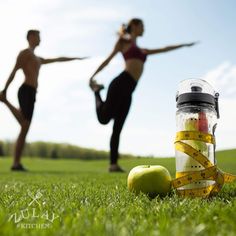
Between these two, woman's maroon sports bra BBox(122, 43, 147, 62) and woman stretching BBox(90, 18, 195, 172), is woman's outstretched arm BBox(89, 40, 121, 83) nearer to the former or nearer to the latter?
woman stretching BBox(90, 18, 195, 172)

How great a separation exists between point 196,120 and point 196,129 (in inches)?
2.7

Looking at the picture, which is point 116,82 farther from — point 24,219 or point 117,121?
point 24,219

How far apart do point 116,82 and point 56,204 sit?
6077mm

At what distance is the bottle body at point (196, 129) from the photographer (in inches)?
125

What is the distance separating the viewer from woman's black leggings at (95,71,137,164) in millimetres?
8672

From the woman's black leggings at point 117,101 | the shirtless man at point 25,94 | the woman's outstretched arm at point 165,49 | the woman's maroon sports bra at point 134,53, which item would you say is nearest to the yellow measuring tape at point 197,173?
the woman's black leggings at point 117,101

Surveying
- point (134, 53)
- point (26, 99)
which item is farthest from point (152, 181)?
point (26, 99)

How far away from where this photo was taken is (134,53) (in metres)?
9.05

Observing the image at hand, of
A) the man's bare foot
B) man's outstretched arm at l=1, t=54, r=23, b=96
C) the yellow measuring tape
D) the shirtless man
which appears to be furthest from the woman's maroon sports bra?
the yellow measuring tape

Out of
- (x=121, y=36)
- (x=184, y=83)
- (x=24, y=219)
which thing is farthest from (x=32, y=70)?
(x=24, y=219)

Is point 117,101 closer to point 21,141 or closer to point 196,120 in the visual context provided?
point 21,141

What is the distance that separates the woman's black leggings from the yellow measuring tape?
17.9ft

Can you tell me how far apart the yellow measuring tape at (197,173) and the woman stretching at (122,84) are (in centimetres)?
549

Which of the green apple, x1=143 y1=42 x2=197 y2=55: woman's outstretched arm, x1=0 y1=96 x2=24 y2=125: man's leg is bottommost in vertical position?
the green apple
